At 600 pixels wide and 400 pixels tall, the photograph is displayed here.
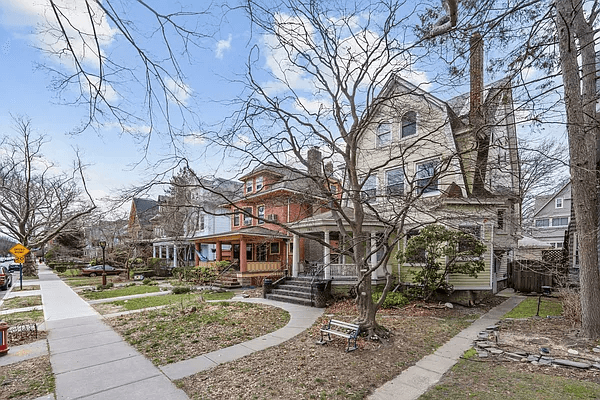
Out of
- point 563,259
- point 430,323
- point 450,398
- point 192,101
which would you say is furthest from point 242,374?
point 563,259

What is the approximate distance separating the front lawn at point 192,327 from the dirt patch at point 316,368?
1194mm

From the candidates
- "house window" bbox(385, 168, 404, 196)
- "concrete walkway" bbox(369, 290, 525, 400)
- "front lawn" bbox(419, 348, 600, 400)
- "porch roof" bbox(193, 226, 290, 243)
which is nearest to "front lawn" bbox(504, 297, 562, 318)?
"concrete walkway" bbox(369, 290, 525, 400)

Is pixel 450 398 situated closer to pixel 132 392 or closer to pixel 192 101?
pixel 132 392

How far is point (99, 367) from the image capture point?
555cm

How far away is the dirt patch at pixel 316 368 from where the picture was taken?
459 cm

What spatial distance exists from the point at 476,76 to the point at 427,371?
35.3 feet

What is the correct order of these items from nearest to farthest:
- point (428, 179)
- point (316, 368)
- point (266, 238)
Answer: point (316, 368) < point (428, 179) < point (266, 238)

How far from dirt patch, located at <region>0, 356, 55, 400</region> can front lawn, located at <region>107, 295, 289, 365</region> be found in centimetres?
156

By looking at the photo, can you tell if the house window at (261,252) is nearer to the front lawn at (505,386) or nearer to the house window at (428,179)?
the house window at (428,179)

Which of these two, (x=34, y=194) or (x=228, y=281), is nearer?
(x=228, y=281)

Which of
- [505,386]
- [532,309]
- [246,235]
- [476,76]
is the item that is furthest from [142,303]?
[476,76]

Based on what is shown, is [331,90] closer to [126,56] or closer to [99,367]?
[126,56]

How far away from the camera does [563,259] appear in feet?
51.2

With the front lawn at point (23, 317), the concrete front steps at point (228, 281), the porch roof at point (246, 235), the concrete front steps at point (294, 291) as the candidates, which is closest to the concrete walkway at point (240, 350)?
the concrete front steps at point (294, 291)
